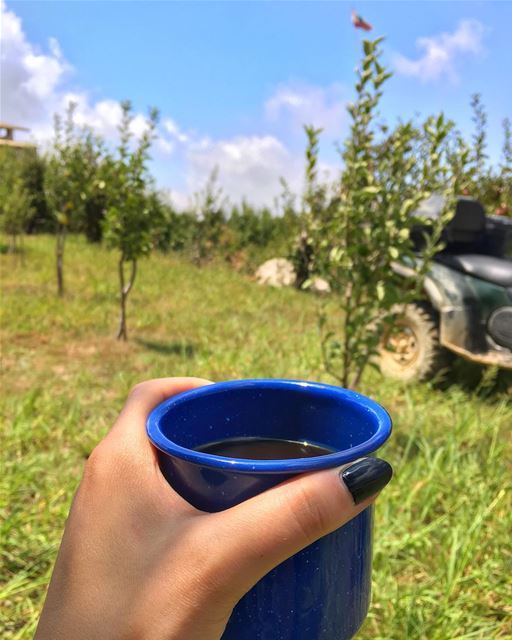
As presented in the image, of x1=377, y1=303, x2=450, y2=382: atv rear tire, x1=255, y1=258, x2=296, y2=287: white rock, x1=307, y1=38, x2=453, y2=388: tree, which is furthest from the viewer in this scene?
x1=255, y1=258, x2=296, y2=287: white rock

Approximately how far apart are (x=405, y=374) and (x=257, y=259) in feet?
28.2

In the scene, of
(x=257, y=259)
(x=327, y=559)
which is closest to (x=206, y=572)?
(x=327, y=559)

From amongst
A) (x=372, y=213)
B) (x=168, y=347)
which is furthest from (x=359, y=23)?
(x=168, y=347)

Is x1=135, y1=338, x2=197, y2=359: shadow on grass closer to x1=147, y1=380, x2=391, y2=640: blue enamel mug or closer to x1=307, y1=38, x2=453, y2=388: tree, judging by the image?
x1=307, y1=38, x2=453, y2=388: tree

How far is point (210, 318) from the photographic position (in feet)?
20.8

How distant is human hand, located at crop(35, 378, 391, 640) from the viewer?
1.91 ft

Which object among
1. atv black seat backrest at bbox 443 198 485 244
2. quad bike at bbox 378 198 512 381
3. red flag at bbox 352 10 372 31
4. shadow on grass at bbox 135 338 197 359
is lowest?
shadow on grass at bbox 135 338 197 359

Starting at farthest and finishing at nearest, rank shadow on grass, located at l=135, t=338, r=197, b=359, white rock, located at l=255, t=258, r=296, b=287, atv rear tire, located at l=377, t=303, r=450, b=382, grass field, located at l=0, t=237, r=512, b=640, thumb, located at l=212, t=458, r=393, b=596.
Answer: white rock, located at l=255, t=258, r=296, b=287
shadow on grass, located at l=135, t=338, r=197, b=359
atv rear tire, located at l=377, t=303, r=450, b=382
grass field, located at l=0, t=237, r=512, b=640
thumb, located at l=212, t=458, r=393, b=596

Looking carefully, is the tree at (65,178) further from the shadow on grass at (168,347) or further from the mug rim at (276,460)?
the mug rim at (276,460)

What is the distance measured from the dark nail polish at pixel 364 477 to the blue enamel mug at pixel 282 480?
12mm

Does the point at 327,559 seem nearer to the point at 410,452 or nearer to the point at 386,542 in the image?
the point at 386,542

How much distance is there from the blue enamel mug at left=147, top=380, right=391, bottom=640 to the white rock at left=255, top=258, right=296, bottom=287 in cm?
897

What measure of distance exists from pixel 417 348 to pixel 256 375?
1147mm

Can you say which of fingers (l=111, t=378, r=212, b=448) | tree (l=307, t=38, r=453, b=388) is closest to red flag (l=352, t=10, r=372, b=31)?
tree (l=307, t=38, r=453, b=388)
